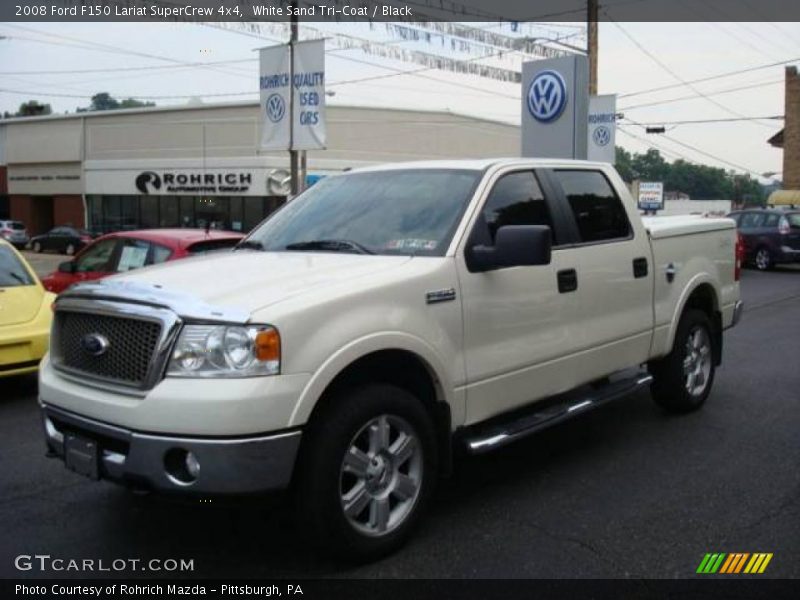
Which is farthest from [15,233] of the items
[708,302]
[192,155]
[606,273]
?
[606,273]

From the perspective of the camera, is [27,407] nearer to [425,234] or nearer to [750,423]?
[425,234]

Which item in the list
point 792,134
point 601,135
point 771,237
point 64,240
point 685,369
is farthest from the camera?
point 792,134

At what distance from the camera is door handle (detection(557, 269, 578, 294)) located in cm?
479

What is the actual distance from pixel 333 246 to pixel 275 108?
41.8 feet

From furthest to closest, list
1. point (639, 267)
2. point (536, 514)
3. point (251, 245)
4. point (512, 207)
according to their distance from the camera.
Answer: point (639, 267), point (251, 245), point (512, 207), point (536, 514)

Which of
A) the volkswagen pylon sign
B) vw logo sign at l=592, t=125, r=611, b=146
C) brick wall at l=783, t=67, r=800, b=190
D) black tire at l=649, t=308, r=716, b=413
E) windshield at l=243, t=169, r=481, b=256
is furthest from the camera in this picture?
brick wall at l=783, t=67, r=800, b=190

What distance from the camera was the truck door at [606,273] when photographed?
5.05 m

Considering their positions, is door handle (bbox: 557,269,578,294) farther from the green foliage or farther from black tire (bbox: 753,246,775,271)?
the green foliage

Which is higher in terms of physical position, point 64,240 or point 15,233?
point 15,233

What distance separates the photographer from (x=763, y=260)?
22.6 m

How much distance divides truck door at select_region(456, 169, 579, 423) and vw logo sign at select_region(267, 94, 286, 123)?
12225mm

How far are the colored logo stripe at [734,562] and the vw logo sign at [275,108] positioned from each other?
1400 cm

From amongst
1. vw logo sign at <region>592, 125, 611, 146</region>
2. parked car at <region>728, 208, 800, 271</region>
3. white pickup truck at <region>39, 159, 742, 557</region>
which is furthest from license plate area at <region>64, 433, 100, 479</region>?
parked car at <region>728, 208, 800, 271</region>

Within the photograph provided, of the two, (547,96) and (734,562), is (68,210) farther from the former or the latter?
(734,562)
